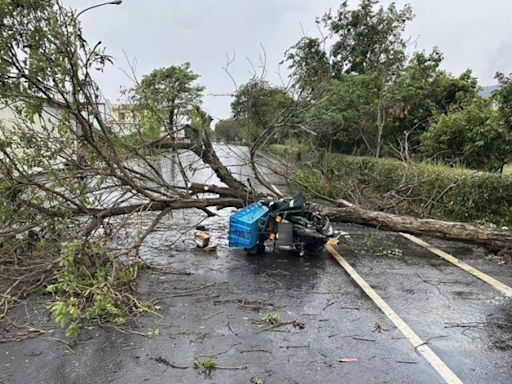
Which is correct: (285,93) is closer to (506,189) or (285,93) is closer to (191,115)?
(191,115)

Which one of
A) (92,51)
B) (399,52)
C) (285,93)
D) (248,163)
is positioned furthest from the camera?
(399,52)

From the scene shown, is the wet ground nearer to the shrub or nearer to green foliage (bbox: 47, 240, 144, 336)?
green foliage (bbox: 47, 240, 144, 336)

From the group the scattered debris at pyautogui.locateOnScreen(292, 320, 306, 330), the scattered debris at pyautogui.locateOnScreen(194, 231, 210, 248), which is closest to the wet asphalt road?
the scattered debris at pyautogui.locateOnScreen(292, 320, 306, 330)

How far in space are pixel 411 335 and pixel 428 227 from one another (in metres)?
3.83

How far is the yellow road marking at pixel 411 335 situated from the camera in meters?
3.54

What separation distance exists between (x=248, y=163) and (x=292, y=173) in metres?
2.19

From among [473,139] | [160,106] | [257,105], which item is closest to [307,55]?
[257,105]

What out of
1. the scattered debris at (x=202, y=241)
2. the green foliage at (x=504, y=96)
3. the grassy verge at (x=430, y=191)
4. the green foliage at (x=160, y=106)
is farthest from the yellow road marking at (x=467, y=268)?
the green foliage at (x=160, y=106)

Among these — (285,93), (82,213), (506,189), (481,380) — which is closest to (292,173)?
(285,93)

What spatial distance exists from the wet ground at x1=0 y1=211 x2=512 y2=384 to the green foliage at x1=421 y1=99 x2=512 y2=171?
561 cm

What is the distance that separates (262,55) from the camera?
830 cm

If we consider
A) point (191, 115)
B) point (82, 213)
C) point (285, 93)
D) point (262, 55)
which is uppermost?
point (262, 55)

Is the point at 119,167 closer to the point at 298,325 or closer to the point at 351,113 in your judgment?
the point at 298,325

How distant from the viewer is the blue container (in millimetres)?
6844
